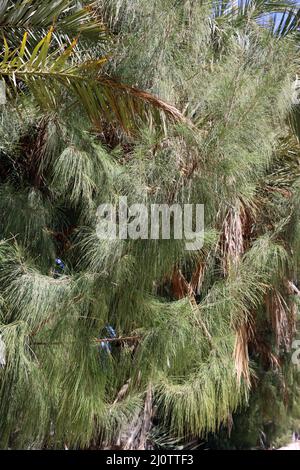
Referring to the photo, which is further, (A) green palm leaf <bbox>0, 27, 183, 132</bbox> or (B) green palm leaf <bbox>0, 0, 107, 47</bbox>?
(B) green palm leaf <bbox>0, 0, 107, 47</bbox>

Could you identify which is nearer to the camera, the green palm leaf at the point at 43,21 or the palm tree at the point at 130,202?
the palm tree at the point at 130,202

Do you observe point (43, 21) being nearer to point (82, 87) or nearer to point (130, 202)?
point (82, 87)

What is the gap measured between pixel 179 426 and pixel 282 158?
184cm

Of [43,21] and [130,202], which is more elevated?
[43,21]

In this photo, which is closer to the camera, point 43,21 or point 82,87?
point 82,87

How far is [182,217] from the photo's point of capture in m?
3.06

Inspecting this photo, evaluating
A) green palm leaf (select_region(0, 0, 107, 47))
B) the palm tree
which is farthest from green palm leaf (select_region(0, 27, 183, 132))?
green palm leaf (select_region(0, 0, 107, 47))

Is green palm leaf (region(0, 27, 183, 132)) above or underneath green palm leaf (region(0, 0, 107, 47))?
underneath

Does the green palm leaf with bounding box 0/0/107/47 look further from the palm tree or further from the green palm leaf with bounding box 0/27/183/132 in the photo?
the green palm leaf with bounding box 0/27/183/132

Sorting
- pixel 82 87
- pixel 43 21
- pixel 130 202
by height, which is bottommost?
pixel 130 202

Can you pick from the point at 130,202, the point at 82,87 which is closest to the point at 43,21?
the point at 82,87

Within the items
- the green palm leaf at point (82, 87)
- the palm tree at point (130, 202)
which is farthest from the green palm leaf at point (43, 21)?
the green palm leaf at point (82, 87)

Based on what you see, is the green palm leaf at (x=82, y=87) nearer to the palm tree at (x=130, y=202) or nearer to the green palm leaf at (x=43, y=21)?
the palm tree at (x=130, y=202)

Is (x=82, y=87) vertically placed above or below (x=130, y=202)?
above
